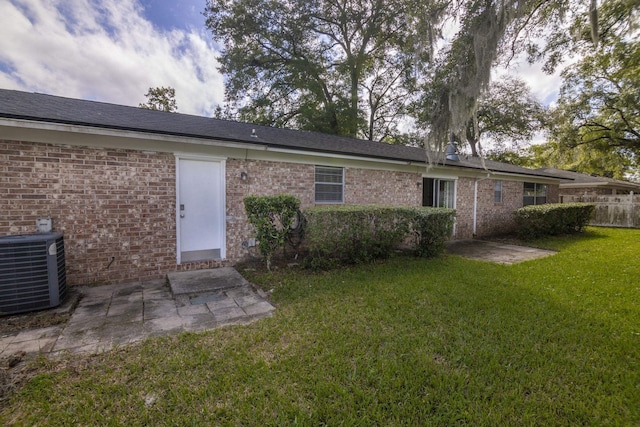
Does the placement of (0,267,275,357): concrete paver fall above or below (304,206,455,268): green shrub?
below

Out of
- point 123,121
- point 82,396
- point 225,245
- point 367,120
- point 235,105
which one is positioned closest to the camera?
point 82,396

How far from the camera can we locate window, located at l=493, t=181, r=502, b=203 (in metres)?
11.0

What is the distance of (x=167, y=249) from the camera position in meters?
5.15

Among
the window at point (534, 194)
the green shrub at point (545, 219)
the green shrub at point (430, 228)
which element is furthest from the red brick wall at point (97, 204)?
the window at point (534, 194)

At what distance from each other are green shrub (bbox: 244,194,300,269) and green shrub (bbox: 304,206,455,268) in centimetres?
43

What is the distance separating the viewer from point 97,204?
15.0 feet

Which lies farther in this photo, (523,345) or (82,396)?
(523,345)

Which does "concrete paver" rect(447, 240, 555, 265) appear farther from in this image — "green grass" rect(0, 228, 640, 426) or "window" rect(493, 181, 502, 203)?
"window" rect(493, 181, 502, 203)

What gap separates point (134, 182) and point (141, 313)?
254 cm

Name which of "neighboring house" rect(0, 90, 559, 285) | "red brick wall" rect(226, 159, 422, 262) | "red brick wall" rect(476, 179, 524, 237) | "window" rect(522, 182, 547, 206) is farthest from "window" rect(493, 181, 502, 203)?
"neighboring house" rect(0, 90, 559, 285)

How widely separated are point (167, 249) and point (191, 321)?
241cm

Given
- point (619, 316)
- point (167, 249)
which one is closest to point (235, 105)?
point (167, 249)

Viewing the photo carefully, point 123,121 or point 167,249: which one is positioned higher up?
point 123,121

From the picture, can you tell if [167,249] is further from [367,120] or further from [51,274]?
[367,120]
